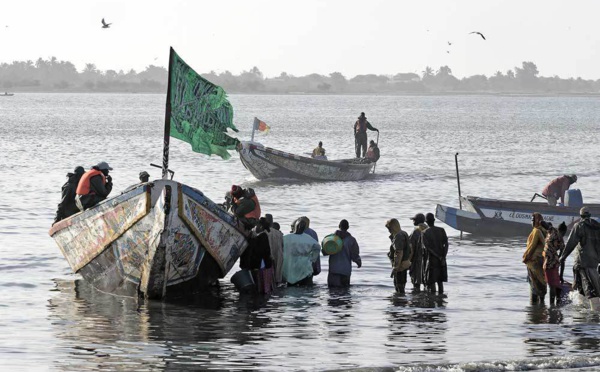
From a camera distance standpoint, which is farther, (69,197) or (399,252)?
(69,197)

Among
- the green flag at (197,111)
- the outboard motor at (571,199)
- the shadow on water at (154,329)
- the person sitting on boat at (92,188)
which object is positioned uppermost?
the green flag at (197,111)

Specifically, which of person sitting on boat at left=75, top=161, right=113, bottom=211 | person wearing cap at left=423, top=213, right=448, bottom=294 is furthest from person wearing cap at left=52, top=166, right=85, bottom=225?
person wearing cap at left=423, top=213, right=448, bottom=294

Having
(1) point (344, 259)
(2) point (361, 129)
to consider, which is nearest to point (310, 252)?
(1) point (344, 259)

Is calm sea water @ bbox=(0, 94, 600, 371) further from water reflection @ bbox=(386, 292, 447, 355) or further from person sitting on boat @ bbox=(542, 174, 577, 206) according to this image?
person sitting on boat @ bbox=(542, 174, 577, 206)

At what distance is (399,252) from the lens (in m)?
18.4

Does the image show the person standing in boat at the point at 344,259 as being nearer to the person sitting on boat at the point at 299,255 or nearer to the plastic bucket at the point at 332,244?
the plastic bucket at the point at 332,244

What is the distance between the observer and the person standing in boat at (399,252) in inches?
715

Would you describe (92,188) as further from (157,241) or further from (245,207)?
(245,207)

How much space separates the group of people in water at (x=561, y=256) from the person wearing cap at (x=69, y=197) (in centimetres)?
791

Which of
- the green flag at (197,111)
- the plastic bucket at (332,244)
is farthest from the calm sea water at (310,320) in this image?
the green flag at (197,111)

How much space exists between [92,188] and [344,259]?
171 inches

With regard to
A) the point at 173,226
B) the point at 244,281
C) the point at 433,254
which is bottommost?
the point at 244,281

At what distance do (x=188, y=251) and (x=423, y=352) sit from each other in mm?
4774

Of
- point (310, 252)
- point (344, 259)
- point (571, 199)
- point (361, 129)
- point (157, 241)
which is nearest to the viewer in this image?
point (157, 241)
